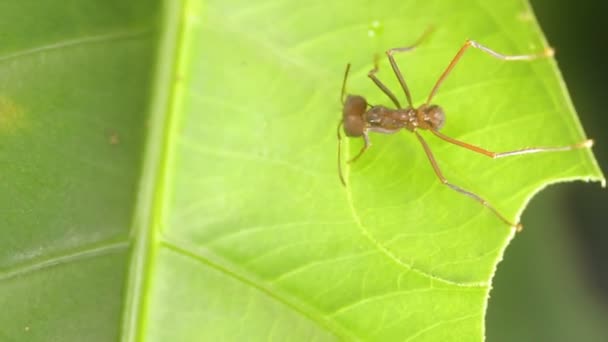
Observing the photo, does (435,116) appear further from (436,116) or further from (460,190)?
(460,190)

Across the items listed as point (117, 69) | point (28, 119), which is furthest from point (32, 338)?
point (117, 69)

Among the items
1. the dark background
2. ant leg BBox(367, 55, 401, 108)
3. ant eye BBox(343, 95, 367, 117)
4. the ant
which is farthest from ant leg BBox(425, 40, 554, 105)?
the dark background

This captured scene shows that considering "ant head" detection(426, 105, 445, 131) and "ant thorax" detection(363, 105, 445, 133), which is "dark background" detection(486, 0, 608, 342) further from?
"ant head" detection(426, 105, 445, 131)

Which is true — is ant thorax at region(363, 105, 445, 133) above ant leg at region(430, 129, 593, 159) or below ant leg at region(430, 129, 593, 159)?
above

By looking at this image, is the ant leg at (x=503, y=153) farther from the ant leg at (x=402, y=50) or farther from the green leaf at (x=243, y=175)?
the ant leg at (x=402, y=50)

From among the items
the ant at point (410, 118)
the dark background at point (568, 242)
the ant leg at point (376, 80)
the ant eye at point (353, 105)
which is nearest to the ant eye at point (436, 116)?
the ant at point (410, 118)

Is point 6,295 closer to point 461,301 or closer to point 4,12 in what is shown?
point 4,12
